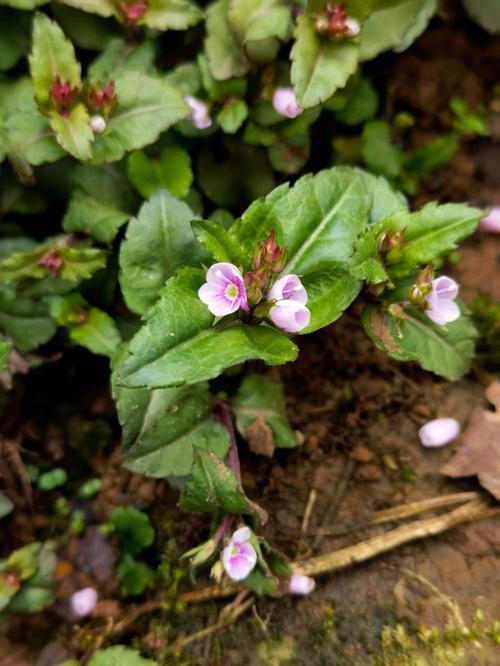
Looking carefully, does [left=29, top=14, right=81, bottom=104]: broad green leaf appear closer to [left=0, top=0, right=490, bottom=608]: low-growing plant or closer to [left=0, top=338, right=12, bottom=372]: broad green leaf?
[left=0, top=0, right=490, bottom=608]: low-growing plant

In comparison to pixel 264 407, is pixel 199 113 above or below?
above

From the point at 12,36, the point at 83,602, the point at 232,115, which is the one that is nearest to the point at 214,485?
the point at 83,602

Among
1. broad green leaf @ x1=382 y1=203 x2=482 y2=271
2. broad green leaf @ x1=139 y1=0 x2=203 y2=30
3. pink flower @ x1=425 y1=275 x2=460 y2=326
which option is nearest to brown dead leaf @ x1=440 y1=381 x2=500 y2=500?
pink flower @ x1=425 y1=275 x2=460 y2=326

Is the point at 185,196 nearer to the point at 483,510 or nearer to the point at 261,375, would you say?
the point at 261,375

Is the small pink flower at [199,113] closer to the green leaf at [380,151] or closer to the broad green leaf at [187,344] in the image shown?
the green leaf at [380,151]

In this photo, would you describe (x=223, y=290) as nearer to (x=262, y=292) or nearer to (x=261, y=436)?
(x=262, y=292)

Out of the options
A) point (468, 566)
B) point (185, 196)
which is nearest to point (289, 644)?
point (468, 566)

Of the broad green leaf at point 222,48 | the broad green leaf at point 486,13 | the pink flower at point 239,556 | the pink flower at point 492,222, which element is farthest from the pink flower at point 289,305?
the broad green leaf at point 486,13
